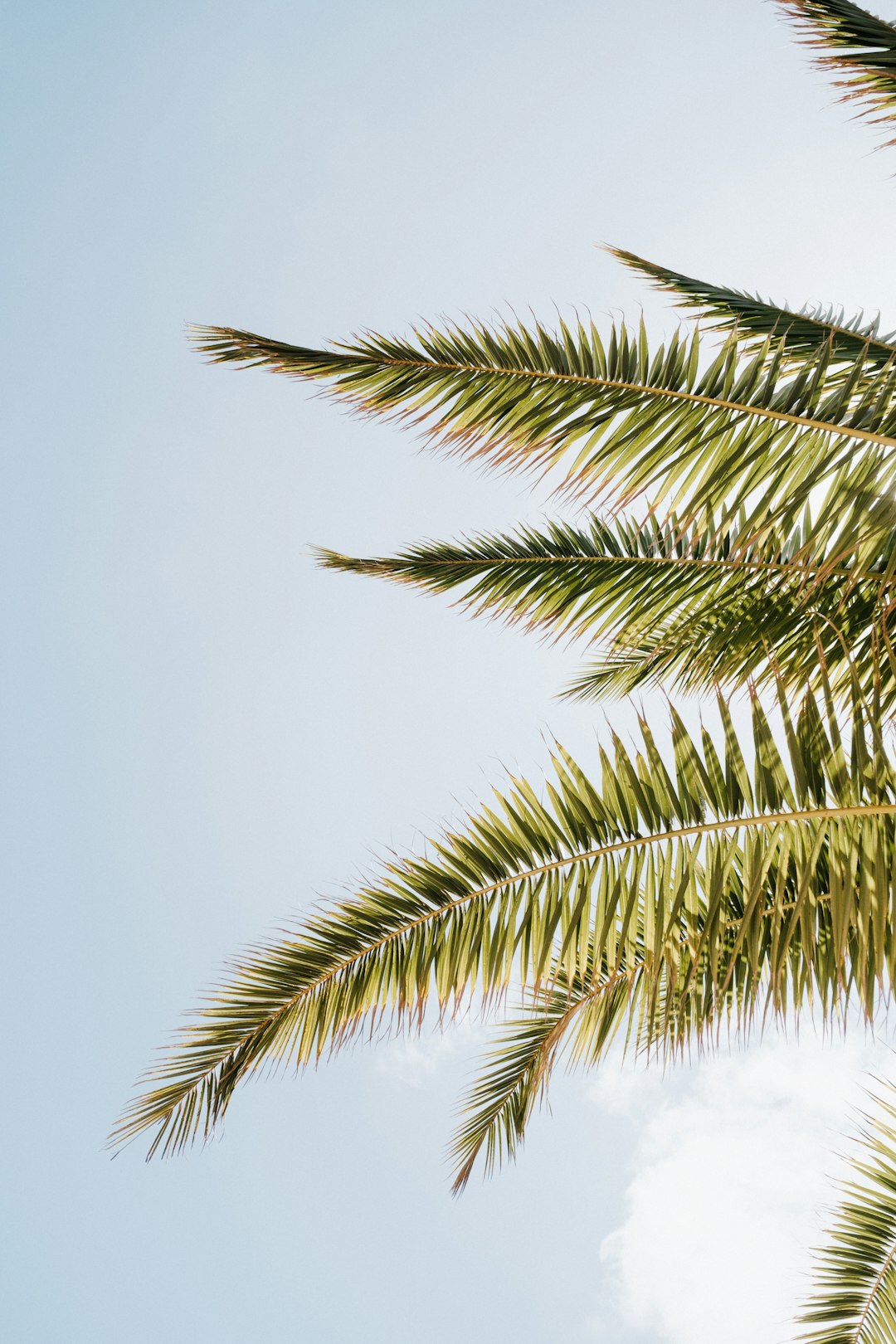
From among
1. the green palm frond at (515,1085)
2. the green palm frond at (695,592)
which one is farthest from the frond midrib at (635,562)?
the green palm frond at (515,1085)

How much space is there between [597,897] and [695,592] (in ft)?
5.57

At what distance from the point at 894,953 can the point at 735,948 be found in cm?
38

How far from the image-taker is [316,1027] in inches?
102

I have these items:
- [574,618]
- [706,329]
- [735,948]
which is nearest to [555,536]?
[574,618]

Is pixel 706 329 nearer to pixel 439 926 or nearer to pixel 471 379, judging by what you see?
pixel 471 379

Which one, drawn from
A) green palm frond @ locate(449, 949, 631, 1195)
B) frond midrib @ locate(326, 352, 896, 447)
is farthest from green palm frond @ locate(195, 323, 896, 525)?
green palm frond @ locate(449, 949, 631, 1195)

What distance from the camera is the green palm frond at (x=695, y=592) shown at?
322cm

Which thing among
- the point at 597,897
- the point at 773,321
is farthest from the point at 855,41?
the point at 597,897

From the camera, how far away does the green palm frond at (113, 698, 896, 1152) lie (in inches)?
93.9

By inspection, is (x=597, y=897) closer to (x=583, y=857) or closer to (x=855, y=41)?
(x=583, y=857)

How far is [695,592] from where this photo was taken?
150 inches

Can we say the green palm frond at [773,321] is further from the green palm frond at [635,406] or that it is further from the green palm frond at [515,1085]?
the green palm frond at [515,1085]

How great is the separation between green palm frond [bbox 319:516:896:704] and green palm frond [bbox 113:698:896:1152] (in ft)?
1.30

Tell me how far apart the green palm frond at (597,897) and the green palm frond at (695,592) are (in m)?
0.40
